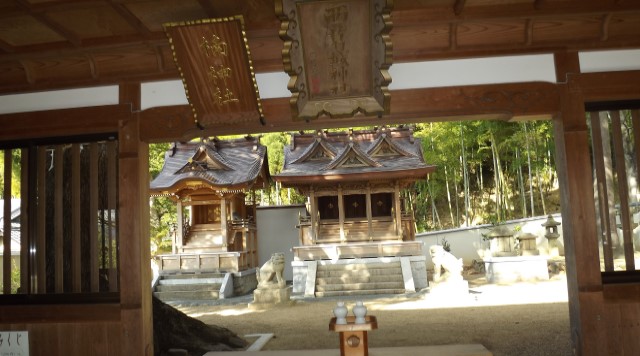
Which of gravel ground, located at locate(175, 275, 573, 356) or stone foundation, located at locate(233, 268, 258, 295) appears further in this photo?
stone foundation, located at locate(233, 268, 258, 295)

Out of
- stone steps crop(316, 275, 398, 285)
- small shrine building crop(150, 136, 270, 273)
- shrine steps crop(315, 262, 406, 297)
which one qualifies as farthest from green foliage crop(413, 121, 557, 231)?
small shrine building crop(150, 136, 270, 273)

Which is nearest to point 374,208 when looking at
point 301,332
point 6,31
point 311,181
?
point 311,181

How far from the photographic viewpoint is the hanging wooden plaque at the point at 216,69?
435cm

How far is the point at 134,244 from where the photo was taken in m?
5.20

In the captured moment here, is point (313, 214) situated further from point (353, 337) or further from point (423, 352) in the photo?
point (353, 337)

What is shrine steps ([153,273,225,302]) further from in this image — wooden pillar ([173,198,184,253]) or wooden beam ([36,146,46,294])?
wooden beam ([36,146,46,294])

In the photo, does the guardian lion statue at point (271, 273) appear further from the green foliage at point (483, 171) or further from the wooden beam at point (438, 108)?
the green foliage at point (483, 171)

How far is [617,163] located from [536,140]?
19.1 metres

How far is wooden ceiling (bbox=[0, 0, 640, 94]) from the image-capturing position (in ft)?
14.7

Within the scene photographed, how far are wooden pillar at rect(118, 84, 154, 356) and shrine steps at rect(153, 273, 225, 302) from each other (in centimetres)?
938

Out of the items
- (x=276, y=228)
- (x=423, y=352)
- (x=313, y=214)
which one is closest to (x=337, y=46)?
(x=423, y=352)

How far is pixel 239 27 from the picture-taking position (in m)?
4.32

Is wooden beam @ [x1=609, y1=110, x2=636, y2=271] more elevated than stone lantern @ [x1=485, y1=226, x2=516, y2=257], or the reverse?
wooden beam @ [x1=609, y1=110, x2=636, y2=271]

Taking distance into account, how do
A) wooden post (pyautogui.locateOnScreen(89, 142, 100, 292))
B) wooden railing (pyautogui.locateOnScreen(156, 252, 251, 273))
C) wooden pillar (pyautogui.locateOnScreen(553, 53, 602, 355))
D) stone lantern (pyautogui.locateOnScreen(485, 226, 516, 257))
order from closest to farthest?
wooden pillar (pyautogui.locateOnScreen(553, 53, 602, 355)), wooden post (pyautogui.locateOnScreen(89, 142, 100, 292)), stone lantern (pyautogui.locateOnScreen(485, 226, 516, 257)), wooden railing (pyautogui.locateOnScreen(156, 252, 251, 273))
